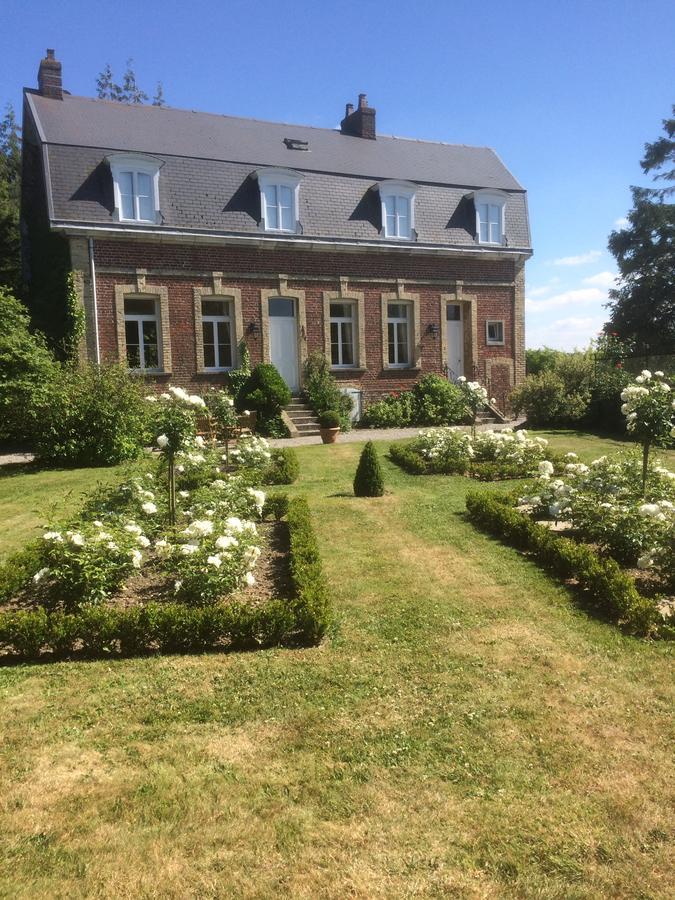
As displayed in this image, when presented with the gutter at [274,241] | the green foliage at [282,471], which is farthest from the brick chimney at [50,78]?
the green foliage at [282,471]

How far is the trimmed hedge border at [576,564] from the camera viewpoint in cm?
474

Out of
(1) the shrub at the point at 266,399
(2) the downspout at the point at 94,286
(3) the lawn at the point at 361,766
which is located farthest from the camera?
Result: (1) the shrub at the point at 266,399

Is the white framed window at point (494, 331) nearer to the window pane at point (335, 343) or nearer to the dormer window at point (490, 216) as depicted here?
the dormer window at point (490, 216)

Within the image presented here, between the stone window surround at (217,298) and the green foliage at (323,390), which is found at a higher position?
the stone window surround at (217,298)

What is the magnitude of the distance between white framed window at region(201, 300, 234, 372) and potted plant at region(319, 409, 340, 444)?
152 inches

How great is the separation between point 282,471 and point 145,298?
28.2 feet

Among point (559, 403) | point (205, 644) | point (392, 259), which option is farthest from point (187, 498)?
point (392, 259)

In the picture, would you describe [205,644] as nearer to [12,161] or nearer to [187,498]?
[187,498]

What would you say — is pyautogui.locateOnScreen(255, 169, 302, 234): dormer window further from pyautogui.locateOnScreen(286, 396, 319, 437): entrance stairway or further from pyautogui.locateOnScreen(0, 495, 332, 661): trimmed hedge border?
pyautogui.locateOnScreen(0, 495, 332, 661): trimmed hedge border

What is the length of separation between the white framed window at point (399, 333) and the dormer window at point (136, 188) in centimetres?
692

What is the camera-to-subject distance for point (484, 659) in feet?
14.2

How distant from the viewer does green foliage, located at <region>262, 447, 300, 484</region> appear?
402 inches

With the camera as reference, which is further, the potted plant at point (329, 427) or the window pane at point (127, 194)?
the window pane at point (127, 194)

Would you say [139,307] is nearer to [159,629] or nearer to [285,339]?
[285,339]
